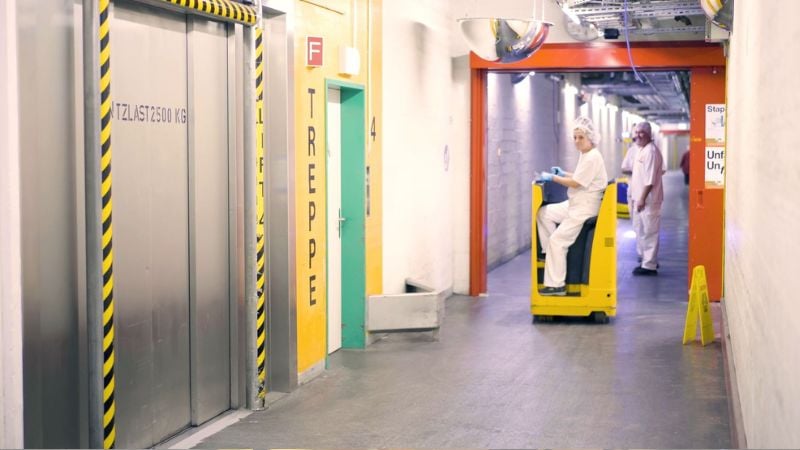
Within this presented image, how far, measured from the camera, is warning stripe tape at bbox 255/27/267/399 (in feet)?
19.7

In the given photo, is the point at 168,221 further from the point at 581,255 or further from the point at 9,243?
the point at 581,255

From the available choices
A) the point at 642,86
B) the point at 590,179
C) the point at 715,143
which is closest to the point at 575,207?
the point at 590,179

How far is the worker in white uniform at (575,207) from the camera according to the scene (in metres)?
9.05

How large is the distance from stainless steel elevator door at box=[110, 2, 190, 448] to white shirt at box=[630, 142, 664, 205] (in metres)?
7.87

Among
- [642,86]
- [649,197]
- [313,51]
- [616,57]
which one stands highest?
[642,86]

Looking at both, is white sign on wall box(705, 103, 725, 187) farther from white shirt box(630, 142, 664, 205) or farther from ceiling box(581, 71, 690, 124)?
ceiling box(581, 71, 690, 124)

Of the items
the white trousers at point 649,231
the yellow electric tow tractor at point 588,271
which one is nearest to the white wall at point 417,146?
the yellow electric tow tractor at point 588,271

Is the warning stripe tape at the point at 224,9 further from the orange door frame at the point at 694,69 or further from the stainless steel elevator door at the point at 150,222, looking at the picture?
the orange door frame at the point at 694,69

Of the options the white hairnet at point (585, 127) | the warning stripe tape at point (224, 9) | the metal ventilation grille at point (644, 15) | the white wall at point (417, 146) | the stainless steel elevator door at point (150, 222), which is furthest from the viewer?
the white hairnet at point (585, 127)

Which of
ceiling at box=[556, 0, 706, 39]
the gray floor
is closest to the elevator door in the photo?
the gray floor

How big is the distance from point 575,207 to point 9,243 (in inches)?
234

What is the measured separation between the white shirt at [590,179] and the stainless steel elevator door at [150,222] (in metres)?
4.41

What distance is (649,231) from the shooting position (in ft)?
40.3

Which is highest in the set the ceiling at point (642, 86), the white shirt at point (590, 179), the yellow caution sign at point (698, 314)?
the ceiling at point (642, 86)
